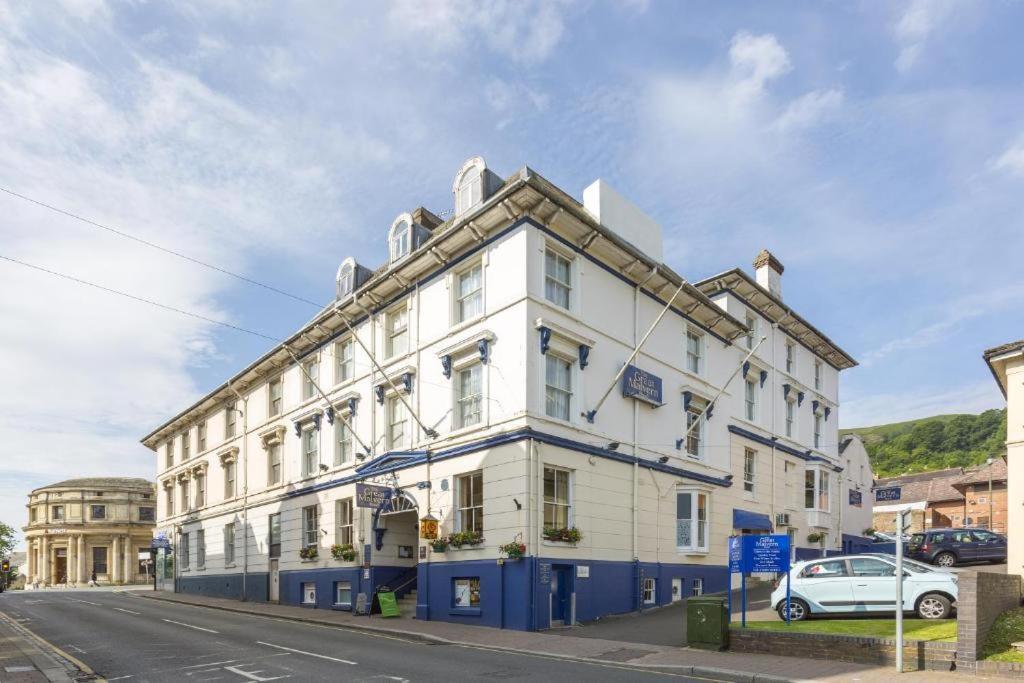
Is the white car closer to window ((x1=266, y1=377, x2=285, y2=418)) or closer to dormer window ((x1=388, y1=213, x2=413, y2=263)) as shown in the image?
dormer window ((x1=388, y1=213, x2=413, y2=263))

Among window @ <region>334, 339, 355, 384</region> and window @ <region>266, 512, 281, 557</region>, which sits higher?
window @ <region>334, 339, 355, 384</region>

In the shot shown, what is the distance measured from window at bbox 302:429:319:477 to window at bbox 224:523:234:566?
9.64 metres

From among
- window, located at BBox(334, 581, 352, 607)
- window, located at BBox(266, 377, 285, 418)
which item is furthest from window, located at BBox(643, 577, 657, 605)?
window, located at BBox(266, 377, 285, 418)

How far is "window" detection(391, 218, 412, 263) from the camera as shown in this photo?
98.4 feet

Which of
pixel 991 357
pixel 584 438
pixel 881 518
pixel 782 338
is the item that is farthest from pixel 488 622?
pixel 881 518

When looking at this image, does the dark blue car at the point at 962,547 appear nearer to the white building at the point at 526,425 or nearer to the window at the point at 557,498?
the white building at the point at 526,425

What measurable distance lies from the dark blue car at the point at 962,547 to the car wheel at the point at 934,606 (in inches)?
694

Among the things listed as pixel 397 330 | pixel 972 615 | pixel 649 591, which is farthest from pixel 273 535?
pixel 972 615

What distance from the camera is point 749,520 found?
31688 millimetres

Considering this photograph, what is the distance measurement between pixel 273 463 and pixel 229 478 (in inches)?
258

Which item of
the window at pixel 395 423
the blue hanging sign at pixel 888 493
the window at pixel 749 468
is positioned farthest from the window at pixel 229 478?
the blue hanging sign at pixel 888 493

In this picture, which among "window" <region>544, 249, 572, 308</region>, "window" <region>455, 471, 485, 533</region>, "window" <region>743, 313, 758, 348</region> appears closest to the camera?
"window" <region>455, 471, 485, 533</region>

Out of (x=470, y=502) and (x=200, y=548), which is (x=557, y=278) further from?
(x=200, y=548)

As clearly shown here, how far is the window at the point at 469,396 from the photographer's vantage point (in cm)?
2419
